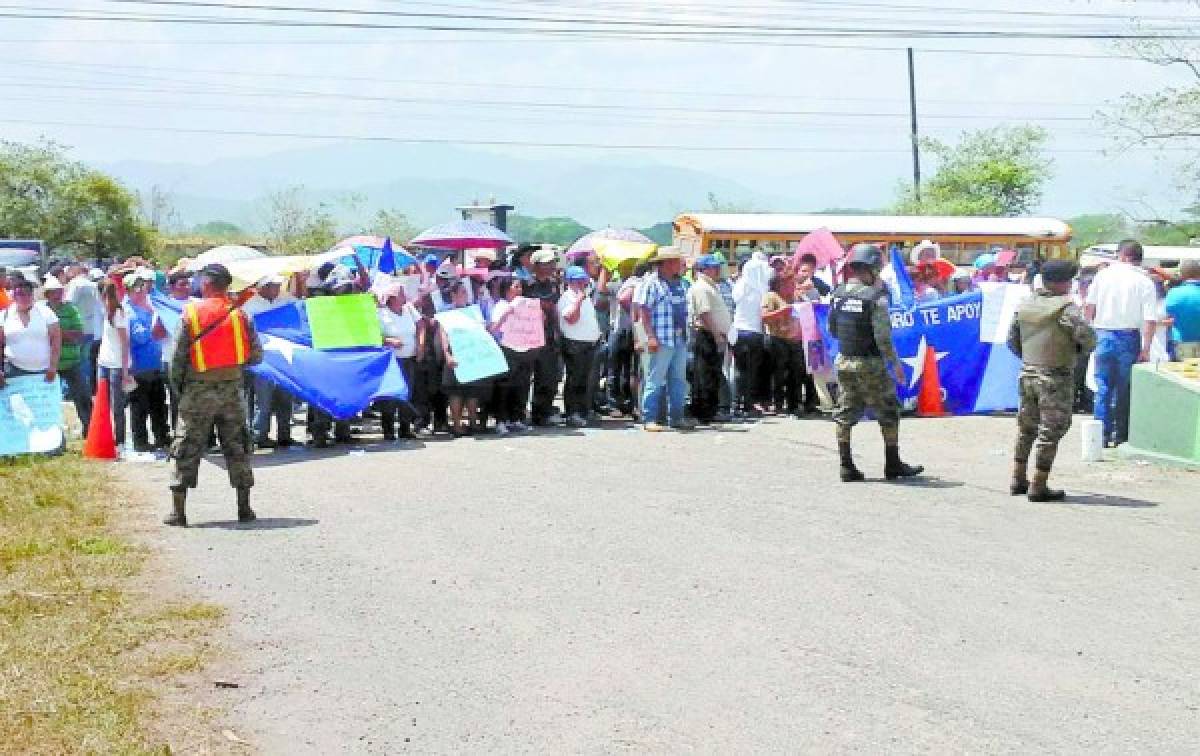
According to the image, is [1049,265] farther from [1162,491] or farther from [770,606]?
[770,606]

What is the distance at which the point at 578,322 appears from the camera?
661 inches

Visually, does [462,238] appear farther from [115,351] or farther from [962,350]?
[115,351]

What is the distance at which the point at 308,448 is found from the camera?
15211 millimetres

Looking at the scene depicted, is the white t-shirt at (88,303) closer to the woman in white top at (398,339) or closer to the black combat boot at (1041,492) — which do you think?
the woman in white top at (398,339)

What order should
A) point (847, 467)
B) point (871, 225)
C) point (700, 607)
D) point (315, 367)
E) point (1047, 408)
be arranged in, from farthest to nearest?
point (871, 225)
point (315, 367)
point (847, 467)
point (1047, 408)
point (700, 607)

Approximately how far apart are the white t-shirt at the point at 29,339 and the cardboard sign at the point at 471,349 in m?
3.92

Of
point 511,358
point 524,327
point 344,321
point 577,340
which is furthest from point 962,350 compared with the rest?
point 344,321

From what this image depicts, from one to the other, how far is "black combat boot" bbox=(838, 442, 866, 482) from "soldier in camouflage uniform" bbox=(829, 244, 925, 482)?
32 millimetres

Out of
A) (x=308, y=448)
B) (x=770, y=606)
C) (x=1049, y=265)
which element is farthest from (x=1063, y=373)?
(x=308, y=448)

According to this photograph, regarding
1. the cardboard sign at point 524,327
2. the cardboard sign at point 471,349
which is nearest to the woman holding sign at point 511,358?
the cardboard sign at point 524,327

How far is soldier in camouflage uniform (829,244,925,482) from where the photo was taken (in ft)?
40.3

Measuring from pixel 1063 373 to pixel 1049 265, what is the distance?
839 millimetres

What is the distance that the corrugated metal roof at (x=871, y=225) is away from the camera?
129 feet

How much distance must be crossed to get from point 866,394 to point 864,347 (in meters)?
0.39
